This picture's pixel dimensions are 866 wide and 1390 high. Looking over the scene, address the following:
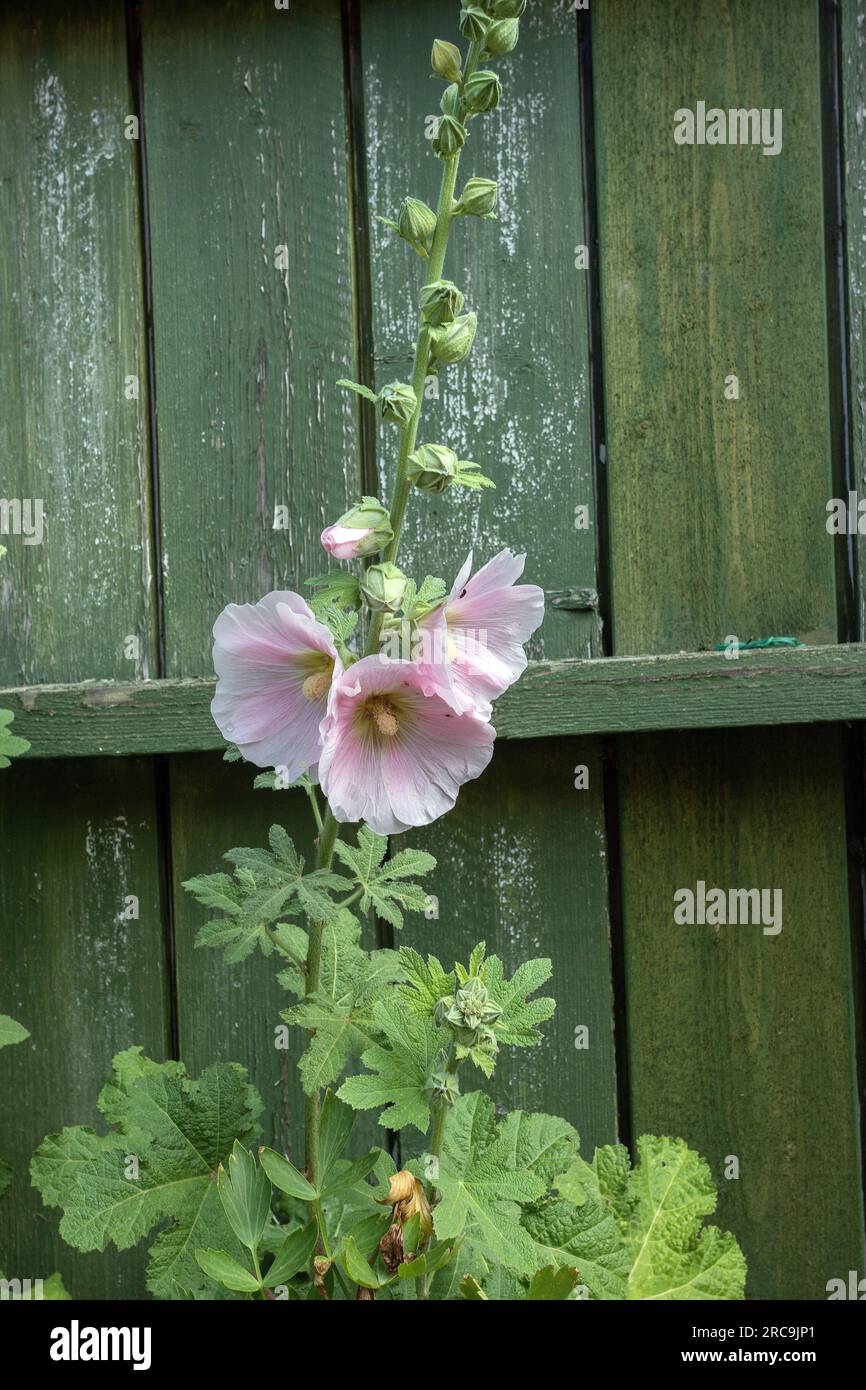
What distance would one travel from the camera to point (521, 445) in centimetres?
149

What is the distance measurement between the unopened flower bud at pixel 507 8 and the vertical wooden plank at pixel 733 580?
0.61 meters

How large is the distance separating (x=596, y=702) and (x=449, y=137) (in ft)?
2.42

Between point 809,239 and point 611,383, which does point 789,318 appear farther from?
point 611,383

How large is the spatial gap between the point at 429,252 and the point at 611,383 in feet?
2.07

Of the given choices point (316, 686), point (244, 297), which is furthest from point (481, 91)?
point (244, 297)

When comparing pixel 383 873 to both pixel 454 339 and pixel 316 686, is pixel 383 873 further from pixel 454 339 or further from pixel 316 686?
pixel 454 339

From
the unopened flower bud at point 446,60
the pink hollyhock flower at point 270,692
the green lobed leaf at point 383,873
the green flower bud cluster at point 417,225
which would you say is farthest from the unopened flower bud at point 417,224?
the green lobed leaf at point 383,873

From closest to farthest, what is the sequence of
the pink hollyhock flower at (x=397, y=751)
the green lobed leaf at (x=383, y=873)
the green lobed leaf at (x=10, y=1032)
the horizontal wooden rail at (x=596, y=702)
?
1. the pink hollyhock flower at (x=397, y=751)
2. the green lobed leaf at (x=383, y=873)
3. the green lobed leaf at (x=10, y=1032)
4. the horizontal wooden rail at (x=596, y=702)

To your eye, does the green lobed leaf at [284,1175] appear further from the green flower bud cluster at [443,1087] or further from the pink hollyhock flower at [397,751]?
the pink hollyhock flower at [397,751]

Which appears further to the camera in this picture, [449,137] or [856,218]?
[856,218]

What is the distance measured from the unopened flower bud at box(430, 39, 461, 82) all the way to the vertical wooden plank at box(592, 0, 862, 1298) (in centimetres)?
61

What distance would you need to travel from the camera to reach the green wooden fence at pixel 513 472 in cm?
148

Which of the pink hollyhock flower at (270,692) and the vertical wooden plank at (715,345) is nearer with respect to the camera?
the pink hollyhock flower at (270,692)

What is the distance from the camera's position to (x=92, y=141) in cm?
150
